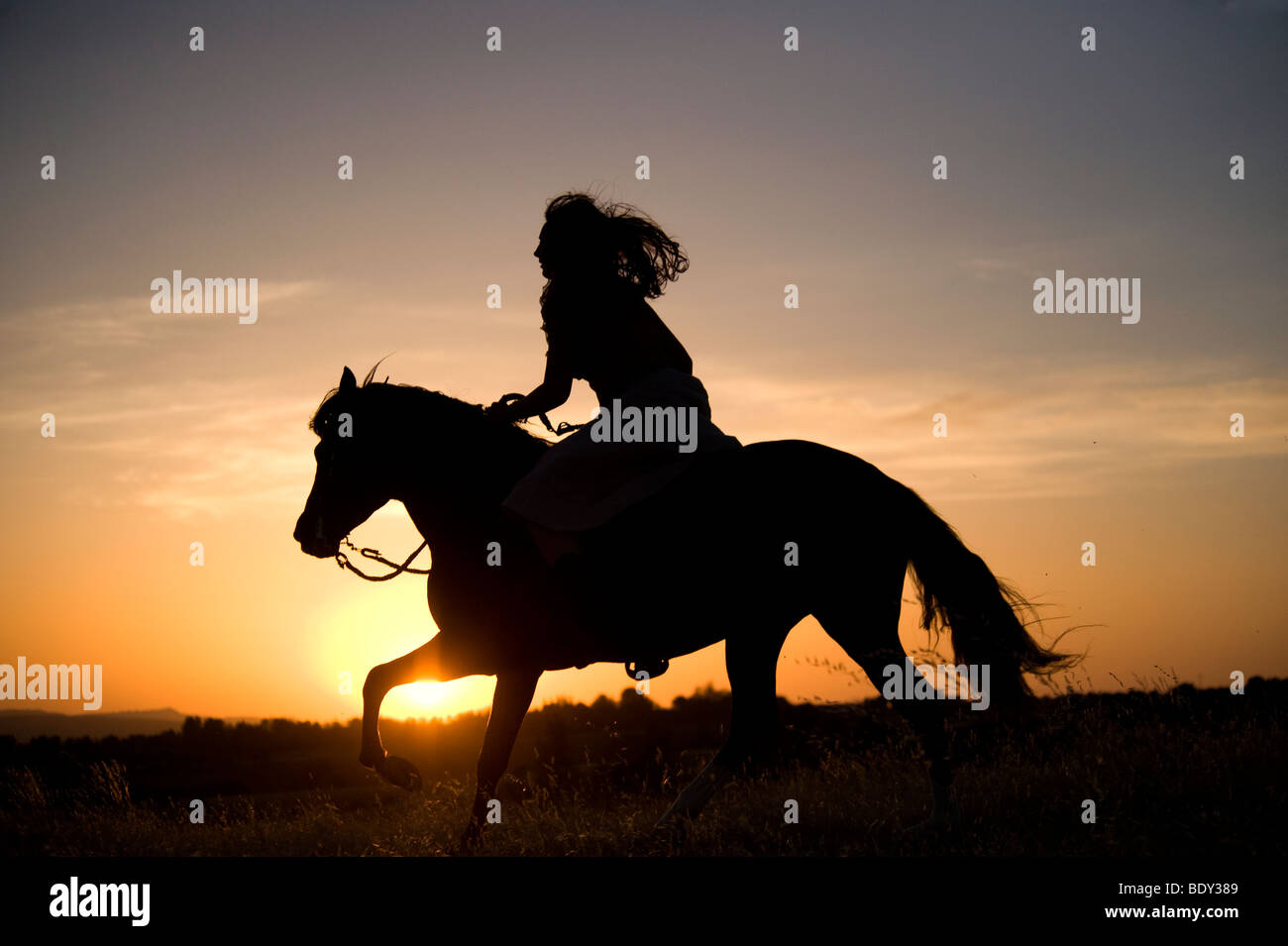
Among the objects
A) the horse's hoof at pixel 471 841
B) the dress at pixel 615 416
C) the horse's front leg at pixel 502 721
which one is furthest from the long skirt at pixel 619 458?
the horse's hoof at pixel 471 841

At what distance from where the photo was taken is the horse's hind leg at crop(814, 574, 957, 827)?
6.19 meters

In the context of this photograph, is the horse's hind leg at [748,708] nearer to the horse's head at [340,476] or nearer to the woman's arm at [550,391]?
the woman's arm at [550,391]

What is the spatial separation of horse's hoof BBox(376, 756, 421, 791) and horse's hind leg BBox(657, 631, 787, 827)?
1612 millimetres

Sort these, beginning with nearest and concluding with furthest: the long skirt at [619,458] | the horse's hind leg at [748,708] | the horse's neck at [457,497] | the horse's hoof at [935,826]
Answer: the horse's hoof at [935,826] → the long skirt at [619,458] → the horse's hind leg at [748,708] → the horse's neck at [457,497]

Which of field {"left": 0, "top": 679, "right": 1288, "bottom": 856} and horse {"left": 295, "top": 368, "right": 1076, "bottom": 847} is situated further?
horse {"left": 295, "top": 368, "right": 1076, "bottom": 847}

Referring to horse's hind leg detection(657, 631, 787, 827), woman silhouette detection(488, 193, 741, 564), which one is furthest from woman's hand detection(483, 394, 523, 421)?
horse's hind leg detection(657, 631, 787, 827)

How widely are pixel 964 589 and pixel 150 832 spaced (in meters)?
6.72

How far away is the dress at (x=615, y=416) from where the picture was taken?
6.40 meters

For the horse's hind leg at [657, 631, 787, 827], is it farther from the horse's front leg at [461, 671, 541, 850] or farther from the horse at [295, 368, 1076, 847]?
the horse's front leg at [461, 671, 541, 850]

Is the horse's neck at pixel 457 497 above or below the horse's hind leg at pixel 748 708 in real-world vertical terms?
above

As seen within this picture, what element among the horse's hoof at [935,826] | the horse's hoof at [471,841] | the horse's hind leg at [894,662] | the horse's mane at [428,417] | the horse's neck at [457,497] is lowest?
the horse's hoof at [471,841]

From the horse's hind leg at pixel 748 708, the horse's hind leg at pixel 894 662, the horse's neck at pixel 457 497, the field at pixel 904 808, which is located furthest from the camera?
the horse's neck at pixel 457 497

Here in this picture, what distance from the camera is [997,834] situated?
5.66 meters
